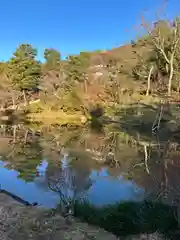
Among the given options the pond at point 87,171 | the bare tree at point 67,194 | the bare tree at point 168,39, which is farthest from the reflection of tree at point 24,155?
the bare tree at point 168,39

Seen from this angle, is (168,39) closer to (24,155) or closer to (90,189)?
(24,155)

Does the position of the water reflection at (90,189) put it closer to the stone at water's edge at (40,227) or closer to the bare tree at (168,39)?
the stone at water's edge at (40,227)

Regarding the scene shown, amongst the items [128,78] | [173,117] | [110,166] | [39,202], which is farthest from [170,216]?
[128,78]

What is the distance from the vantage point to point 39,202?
6.91m

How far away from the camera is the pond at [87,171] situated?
23.2ft

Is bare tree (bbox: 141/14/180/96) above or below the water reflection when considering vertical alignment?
above

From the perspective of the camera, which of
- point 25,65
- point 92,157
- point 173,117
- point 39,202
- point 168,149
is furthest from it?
point 25,65

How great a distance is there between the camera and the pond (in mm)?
7071

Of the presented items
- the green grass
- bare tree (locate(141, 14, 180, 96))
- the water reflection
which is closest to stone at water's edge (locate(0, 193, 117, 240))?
the green grass

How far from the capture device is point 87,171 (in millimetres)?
9969

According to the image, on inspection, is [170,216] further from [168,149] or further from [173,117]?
[173,117]

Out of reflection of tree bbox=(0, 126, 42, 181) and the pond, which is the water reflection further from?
reflection of tree bbox=(0, 126, 42, 181)

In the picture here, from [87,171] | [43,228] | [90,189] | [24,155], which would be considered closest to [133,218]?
[43,228]

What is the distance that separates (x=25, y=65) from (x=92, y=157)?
31.0 m
